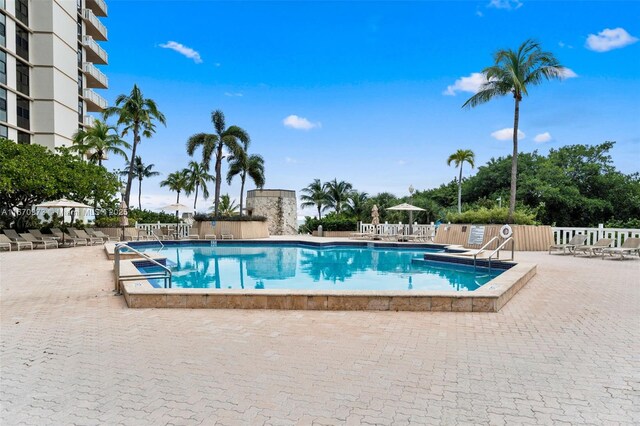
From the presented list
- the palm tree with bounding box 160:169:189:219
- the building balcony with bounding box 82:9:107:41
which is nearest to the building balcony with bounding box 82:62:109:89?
the building balcony with bounding box 82:9:107:41

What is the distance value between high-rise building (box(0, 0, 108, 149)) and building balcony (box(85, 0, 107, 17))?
386 centimetres

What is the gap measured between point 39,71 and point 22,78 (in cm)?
122

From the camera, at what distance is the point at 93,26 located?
114 feet

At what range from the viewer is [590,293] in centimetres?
656

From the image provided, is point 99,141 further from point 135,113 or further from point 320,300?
point 320,300

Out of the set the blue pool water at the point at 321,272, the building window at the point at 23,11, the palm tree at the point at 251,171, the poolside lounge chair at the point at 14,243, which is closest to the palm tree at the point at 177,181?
the palm tree at the point at 251,171

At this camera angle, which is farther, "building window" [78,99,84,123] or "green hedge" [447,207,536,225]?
"building window" [78,99,84,123]

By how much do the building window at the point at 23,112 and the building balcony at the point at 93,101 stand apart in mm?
6712

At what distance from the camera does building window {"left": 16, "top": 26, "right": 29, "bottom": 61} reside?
1048 inches

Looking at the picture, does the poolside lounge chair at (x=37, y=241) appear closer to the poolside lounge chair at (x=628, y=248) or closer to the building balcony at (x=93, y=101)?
the poolside lounge chair at (x=628, y=248)

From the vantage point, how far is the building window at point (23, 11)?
87.4ft

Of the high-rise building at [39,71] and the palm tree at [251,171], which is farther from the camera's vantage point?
the palm tree at [251,171]

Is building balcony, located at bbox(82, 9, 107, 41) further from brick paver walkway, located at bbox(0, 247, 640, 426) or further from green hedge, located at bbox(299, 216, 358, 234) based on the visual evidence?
brick paver walkway, located at bbox(0, 247, 640, 426)

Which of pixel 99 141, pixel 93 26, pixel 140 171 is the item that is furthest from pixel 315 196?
pixel 140 171
